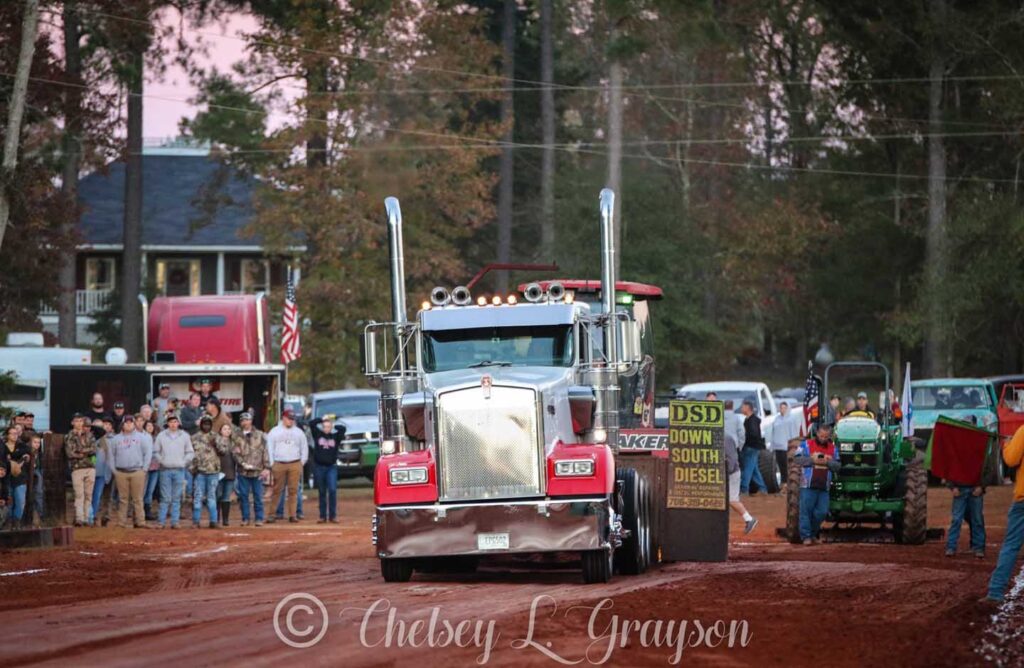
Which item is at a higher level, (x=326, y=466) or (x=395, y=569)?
(x=326, y=466)

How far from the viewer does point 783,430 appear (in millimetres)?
36406

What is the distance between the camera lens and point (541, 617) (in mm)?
14648

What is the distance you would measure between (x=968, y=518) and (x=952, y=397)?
1640 cm

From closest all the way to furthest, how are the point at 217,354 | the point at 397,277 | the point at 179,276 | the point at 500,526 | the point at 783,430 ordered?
1. the point at 500,526
2. the point at 397,277
3. the point at 217,354
4. the point at 783,430
5. the point at 179,276

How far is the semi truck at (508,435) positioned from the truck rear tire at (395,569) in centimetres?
1

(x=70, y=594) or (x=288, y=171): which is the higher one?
(x=288, y=171)

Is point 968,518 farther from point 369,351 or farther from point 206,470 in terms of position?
point 206,470

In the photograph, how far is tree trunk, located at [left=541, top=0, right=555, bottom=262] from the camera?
173ft

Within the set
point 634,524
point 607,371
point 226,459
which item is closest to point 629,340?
point 607,371

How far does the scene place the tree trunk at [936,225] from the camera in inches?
1801

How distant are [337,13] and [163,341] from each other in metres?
15.5

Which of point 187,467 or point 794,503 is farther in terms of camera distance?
point 187,467

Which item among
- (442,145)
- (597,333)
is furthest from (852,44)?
(597,333)

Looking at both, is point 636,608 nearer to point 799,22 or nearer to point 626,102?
point 799,22
